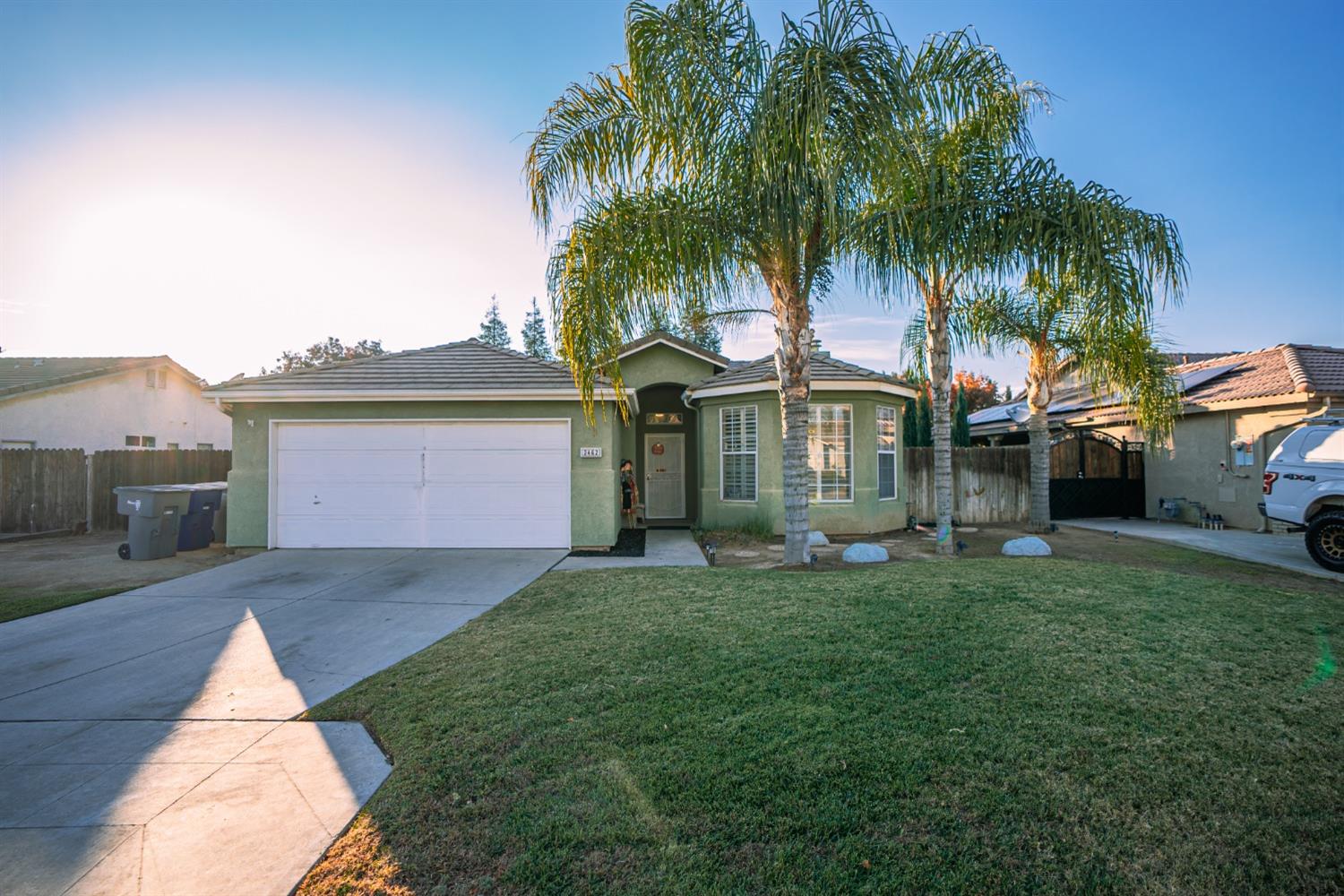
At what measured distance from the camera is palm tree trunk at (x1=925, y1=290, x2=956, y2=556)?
9.67 m

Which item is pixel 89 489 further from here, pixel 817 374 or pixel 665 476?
pixel 817 374

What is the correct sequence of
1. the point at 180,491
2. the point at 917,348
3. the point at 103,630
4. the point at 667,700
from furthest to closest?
1. the point at 917,348
2. the point at 180,491
3. the point at 103,630
4. the point at 667,700

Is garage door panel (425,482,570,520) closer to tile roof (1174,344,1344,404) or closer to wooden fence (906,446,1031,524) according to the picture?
wooden fence (906,446,1031,524)

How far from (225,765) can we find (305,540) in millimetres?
8170

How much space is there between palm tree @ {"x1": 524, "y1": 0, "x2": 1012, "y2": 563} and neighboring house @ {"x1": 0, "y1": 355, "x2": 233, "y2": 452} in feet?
52.3

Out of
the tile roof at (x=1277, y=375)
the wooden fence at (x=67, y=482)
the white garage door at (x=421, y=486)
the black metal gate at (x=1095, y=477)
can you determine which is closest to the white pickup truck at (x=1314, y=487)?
the tile roof at (x=1277, y=375)

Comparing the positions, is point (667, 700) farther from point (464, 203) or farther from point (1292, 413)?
point (1292, 413)

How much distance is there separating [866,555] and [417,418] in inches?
305

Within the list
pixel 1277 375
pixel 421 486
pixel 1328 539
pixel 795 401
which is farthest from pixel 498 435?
pixel 1277 375

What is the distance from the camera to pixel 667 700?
3840mm

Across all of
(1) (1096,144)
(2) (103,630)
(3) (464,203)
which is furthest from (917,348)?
(2) (103,630)

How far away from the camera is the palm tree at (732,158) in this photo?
6.61 m

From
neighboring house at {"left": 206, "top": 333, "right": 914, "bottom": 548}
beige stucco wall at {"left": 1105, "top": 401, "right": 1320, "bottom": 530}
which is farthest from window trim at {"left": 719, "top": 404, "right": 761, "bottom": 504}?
beige stucco wall at {"left": 1105, "top": 401, "right": 1320, "bottom": 530}

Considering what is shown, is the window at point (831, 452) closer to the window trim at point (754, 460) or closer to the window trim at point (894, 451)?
the window trim at point (894, 451)
